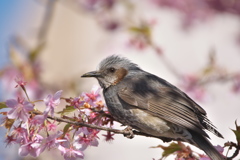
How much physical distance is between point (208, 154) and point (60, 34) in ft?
32.2

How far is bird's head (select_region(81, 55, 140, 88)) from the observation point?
4172 millimetres

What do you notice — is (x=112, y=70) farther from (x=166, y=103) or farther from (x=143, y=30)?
(x=143, y=30)

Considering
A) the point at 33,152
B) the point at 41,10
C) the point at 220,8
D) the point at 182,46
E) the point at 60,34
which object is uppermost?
the point at 41,10

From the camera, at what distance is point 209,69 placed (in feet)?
19.0

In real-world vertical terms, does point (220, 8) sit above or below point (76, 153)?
above

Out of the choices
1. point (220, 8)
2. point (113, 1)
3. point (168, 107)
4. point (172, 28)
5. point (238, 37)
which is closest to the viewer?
point (168, 107)

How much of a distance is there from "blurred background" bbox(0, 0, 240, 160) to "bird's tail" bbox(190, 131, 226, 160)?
1536 mm

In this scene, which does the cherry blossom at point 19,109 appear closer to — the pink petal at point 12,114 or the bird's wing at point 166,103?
the pink petal at point 12,114

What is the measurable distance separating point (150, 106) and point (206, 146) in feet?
2.15

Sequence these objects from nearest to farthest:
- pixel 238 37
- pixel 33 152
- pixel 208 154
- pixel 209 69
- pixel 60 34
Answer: pixel 33 152 < pixel 208 154 < pixel 209 69 < pixel 238 37 < pixel 60 34

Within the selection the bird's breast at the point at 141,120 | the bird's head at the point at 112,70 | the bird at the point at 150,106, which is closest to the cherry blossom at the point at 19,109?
the bird at the point at 150,106

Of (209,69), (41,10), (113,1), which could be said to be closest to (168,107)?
(209,69)

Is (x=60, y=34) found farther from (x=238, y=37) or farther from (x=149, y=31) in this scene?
(x=149, y=31)

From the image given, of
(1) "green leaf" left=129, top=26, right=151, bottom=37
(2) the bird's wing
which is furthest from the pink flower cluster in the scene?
(1) "green leaf" left=129, top=26, right=151, bottom=37
